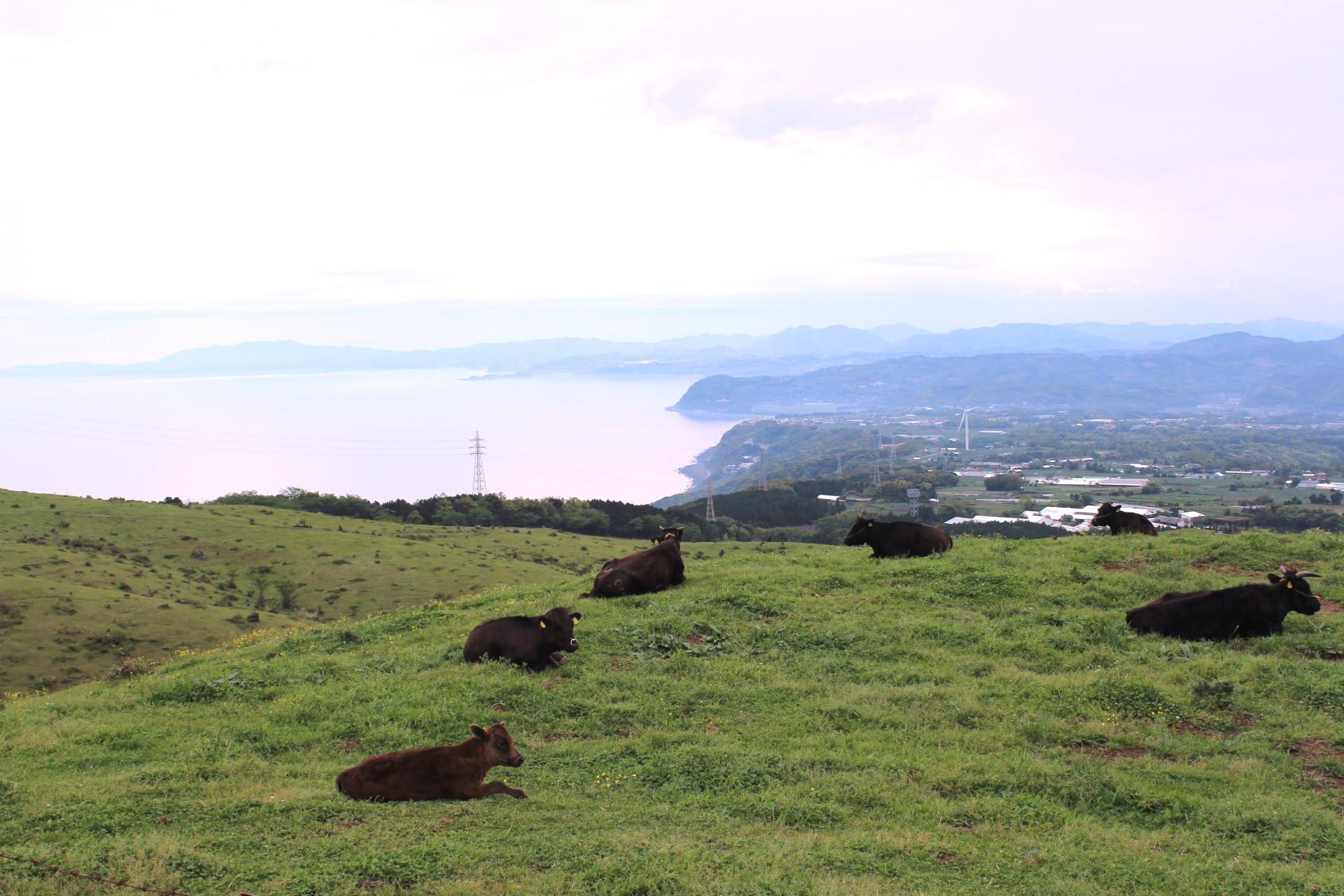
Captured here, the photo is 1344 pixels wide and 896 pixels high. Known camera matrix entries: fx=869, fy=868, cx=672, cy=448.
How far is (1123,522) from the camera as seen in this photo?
1927 centimetres

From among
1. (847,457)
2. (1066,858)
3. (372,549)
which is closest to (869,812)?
(1066,858)

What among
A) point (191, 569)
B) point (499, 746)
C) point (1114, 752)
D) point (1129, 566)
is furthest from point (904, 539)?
point (191, 569)

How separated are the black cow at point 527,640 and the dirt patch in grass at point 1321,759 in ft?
28.5

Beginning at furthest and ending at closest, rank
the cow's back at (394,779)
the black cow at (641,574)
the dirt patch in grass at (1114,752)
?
Answer: the black cow at (641,574)
the dirt patch in grass at (1114,752)
the cow's back at (394,779)

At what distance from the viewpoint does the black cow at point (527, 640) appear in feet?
41.0

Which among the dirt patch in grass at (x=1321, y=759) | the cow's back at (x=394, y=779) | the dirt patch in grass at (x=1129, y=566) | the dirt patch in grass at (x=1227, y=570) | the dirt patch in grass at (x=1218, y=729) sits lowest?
the dirt patch in grass at (x=1218, y=729)

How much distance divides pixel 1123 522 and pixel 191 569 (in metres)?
46.0

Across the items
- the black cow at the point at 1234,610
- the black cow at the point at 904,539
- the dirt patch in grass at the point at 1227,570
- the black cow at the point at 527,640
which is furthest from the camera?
the black cow at the point at 904,539

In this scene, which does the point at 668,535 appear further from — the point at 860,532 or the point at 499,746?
the point at 499,746

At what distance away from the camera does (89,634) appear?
1299 inches

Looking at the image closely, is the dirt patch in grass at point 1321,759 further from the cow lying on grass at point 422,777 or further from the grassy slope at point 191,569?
the grassy slope at point 191,569

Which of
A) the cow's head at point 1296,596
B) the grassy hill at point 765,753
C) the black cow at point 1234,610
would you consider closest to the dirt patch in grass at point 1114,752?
the grassy hill at point 765,753

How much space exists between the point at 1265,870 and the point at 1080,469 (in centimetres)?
13454

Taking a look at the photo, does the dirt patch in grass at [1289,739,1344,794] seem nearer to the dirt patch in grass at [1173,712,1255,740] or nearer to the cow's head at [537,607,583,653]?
the dirt patch in grass at [1173,712,1255,740]
